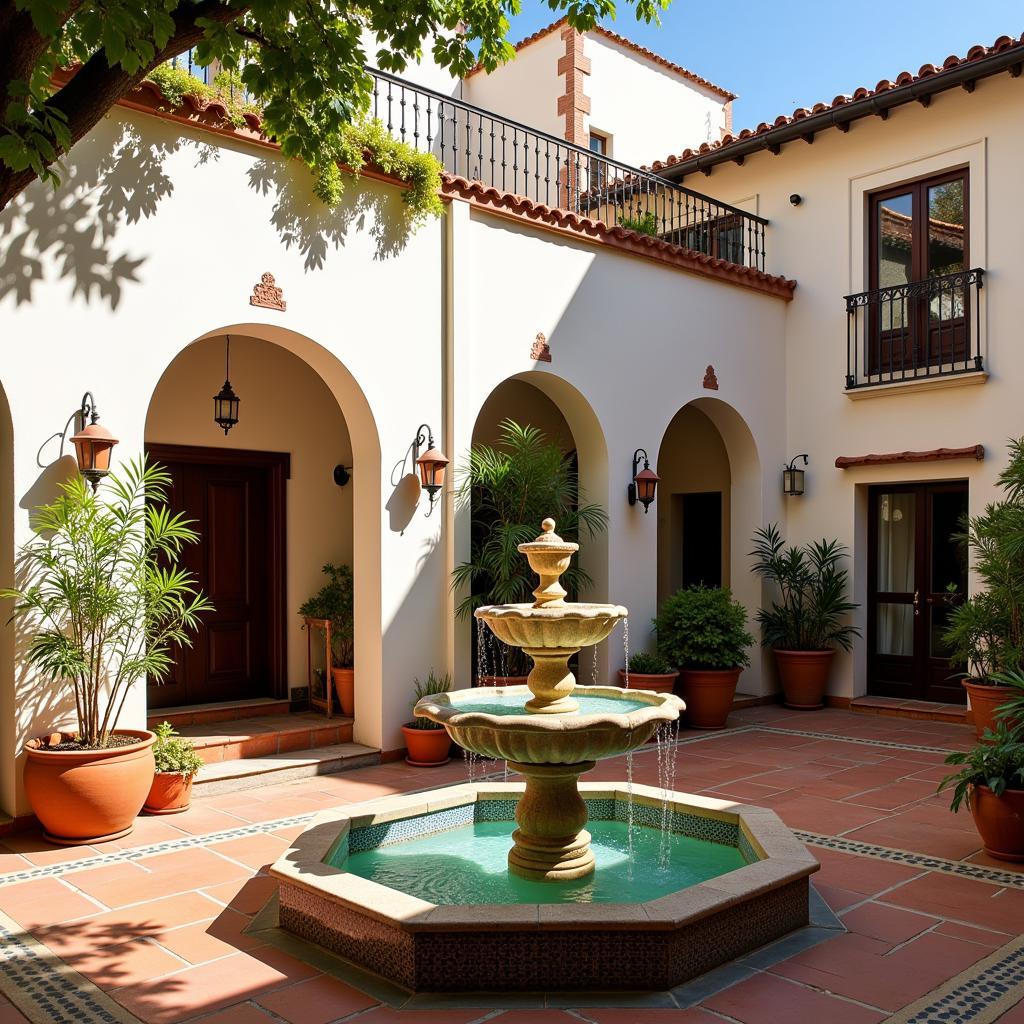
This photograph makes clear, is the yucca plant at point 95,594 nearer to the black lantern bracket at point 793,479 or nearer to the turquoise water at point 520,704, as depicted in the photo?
the turquoise water at point 520,704

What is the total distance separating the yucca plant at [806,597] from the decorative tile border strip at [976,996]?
700cm

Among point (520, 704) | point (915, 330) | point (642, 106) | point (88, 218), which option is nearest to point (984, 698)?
point (915, 330)

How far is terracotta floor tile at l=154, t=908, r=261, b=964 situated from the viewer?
427 cm

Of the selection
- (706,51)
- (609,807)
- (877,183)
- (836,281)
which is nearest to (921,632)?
(836,281)

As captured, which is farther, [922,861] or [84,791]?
[84,791]

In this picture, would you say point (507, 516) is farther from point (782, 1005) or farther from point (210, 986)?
point (782, 1005)

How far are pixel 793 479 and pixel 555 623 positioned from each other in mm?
7678

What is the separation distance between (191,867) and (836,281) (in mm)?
9523

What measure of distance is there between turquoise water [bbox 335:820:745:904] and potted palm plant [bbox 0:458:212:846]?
1.65m

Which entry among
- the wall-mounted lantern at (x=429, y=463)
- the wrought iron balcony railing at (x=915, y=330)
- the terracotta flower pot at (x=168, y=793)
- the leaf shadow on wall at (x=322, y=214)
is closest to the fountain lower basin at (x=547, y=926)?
the terracotta flower pot at (x=168, y=793)

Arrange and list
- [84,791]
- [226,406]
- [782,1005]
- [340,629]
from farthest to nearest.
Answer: [340,629] < [226,406] < [84,791] < [782,1005]

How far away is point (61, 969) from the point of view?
13.5 ft

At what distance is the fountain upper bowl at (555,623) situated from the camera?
4801 mm

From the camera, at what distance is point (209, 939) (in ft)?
14.5
